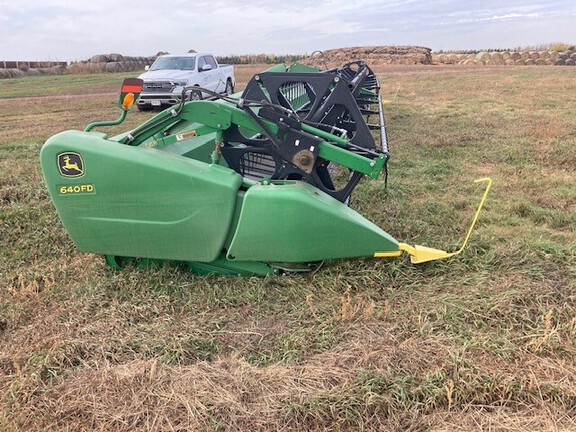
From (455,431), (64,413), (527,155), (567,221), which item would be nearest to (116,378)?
(64,413)

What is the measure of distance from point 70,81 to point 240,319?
82.5ft

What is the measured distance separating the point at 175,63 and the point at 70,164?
38.6 ft

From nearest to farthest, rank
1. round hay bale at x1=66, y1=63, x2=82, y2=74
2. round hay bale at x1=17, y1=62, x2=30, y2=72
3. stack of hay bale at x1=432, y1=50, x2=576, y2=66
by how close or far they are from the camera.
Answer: round hay bale at x1=17, y1=62, x2=30, y2=72 < round hay bale at x1=66, y1=63, x2=82, y2=74 < stack of hay bale at x1=432, y1=50, x2=576, y2=66

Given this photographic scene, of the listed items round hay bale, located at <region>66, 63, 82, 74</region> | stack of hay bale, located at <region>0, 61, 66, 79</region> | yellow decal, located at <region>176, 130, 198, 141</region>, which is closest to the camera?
yellow decal, located at <region>176, 130, 198, 141</region>

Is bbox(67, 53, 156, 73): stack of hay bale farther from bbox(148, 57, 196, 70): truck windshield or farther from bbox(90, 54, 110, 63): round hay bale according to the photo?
bbox(148, 57, 196, 70): truck windshield

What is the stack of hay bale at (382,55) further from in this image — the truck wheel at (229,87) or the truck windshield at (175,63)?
the truck windshield at (175,63)

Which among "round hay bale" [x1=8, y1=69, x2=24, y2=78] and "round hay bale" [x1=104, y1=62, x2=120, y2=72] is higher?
"round hay bale" [x1=104, y1=62, x2=120, y2=72]

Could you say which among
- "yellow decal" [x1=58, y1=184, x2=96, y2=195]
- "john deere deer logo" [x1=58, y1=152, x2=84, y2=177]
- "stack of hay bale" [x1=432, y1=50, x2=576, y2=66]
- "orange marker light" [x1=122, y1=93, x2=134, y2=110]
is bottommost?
"yellow decal" [x1=58, y1=184, x2=96, y2=195]

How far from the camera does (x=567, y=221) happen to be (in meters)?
4.33

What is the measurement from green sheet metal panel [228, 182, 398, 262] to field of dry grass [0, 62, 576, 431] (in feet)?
0.62

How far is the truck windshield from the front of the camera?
45.5 feet

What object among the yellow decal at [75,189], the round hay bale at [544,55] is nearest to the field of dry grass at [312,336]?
the yellow decal at [75,189]

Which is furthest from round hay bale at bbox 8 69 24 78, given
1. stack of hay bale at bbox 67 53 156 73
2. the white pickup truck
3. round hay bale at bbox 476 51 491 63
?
round hay bale at bbox 476 51 491 63

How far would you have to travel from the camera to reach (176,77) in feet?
42.5
